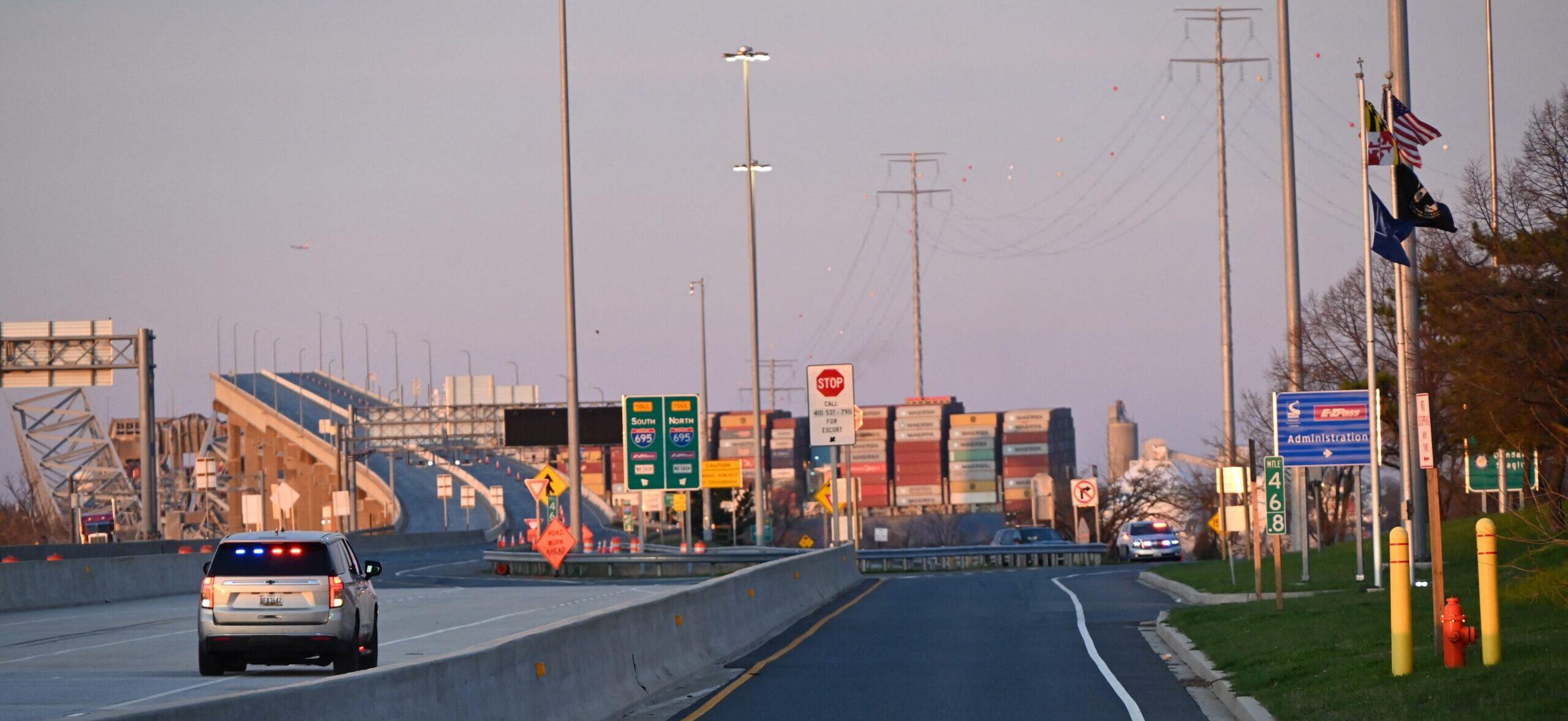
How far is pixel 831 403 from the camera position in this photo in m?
39.3

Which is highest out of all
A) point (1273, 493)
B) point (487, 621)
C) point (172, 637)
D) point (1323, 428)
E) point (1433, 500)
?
point (1323, 428)

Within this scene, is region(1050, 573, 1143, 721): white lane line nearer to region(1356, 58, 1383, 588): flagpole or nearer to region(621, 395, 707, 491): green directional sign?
region(1356, 58, 1383, 588): flagpole

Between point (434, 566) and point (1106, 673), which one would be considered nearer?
point (1106, 673)

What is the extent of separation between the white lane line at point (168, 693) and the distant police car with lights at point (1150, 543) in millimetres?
42899

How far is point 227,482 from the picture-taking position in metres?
129

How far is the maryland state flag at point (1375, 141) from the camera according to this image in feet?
80.9

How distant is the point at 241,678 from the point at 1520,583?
14.8 m

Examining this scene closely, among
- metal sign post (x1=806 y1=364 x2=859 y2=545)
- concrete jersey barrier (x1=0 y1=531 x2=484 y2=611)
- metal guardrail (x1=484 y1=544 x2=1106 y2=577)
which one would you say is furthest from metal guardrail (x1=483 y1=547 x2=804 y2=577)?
concrete jersey barrier (x1=0 y1=531 x2=484 y2=611)

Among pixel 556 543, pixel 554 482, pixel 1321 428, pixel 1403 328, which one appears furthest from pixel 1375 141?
pixel 554 482

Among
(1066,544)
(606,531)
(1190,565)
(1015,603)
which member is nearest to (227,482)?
(606,531)

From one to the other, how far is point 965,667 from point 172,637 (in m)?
13.5

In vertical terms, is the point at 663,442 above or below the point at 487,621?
above

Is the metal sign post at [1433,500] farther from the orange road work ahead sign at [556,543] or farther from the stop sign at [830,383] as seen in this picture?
the orange road work ahead sign at [556,543]

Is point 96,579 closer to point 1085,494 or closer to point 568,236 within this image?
point 568,236
